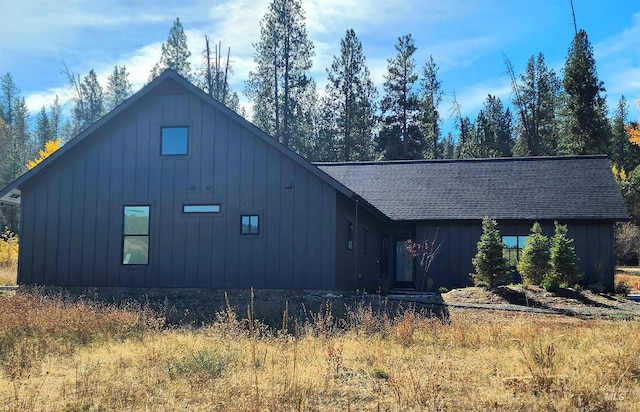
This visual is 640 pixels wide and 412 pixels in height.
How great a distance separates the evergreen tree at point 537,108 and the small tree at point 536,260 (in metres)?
31.6

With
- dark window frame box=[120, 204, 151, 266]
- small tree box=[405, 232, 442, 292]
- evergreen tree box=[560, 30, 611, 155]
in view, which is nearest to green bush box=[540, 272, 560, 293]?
small tree box=[405, 232, 442, 292]

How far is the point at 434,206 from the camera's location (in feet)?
69.4

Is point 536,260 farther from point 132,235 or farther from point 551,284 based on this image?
point 132,235

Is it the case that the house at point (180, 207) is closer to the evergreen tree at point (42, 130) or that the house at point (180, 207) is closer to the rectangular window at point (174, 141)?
the rectangular window at point (174, 141)

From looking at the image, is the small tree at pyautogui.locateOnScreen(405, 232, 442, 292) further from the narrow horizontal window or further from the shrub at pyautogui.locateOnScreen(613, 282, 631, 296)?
the narrow horizontal window

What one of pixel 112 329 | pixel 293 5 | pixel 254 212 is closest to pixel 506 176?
pixel 254 212

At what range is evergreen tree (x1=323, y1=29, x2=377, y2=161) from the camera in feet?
145

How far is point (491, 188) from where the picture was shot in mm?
22172

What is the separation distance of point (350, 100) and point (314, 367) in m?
39.0

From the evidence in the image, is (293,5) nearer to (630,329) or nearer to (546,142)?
(546,142)

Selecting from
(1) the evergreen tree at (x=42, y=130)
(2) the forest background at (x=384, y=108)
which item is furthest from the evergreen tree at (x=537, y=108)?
(1) the evergreen tree at (x=42, y=130)

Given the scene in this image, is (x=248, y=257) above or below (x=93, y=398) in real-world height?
above

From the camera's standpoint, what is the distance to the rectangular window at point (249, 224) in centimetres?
1545

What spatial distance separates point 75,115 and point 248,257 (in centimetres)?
4281
